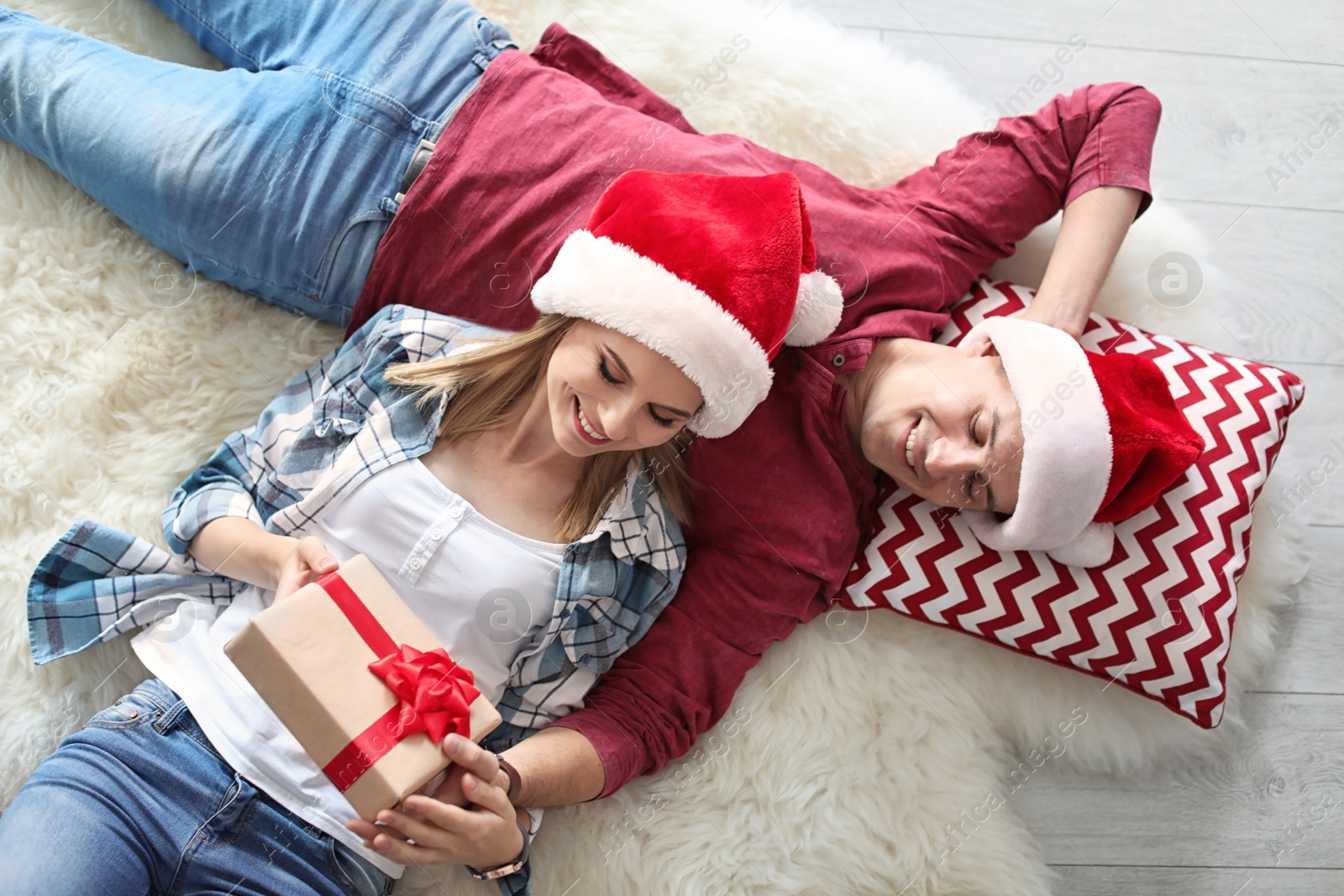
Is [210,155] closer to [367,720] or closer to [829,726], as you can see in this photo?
[367,720]

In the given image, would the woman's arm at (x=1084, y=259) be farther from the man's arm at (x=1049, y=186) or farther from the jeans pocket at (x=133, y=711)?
the jeans pocket at (x=133, y=711)

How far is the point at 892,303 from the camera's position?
1.34 metres

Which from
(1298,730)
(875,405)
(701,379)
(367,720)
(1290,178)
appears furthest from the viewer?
(1290,178)

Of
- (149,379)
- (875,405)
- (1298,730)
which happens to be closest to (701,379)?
(875,405)

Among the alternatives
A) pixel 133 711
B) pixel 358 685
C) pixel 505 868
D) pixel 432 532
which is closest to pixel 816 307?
pixel 432 532

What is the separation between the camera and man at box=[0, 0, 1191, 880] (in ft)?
4.19

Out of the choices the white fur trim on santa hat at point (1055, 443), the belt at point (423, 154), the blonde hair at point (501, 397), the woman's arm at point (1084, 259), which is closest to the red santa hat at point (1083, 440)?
the white fur trim on santa hat at point (1055, 443)

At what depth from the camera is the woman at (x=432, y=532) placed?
3.36 ft

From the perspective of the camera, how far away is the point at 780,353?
1.32m

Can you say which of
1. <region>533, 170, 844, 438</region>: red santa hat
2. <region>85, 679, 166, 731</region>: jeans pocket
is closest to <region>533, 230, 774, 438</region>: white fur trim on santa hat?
<region>533, 170, 844, 438</region>: red santa hat

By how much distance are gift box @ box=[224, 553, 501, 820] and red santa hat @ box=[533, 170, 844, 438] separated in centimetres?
42

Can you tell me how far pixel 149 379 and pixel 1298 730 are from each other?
196 cm

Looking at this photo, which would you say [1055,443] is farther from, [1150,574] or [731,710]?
[731,710]

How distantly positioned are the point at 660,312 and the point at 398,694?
19.9 inches
